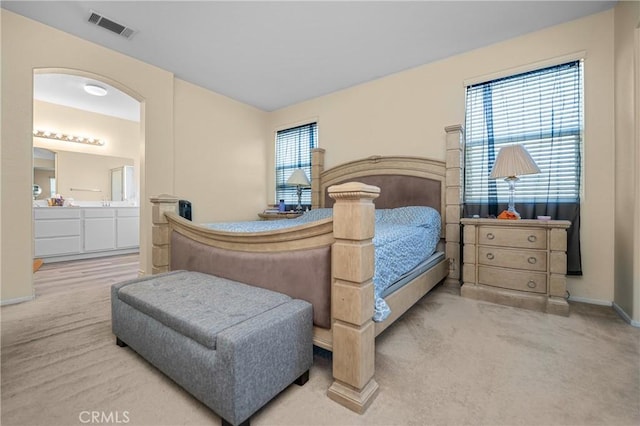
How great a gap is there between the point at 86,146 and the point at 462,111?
6.42 m

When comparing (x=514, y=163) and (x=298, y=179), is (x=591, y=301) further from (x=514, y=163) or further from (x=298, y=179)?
(x=298, y=179)

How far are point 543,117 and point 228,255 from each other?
3134 mm

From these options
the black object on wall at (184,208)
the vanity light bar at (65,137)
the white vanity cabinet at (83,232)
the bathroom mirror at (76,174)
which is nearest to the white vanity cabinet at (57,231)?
the white vanity cabinet at (83,232)

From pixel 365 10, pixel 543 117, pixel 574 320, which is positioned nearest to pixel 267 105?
pixel 365 10

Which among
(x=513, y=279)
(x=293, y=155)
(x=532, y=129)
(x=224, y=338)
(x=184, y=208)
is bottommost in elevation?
(x=513, y=279)

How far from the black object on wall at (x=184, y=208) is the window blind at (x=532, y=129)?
351cm

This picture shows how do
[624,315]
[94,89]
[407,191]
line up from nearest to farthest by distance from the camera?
[624,315] < [407,191] < [94,89]

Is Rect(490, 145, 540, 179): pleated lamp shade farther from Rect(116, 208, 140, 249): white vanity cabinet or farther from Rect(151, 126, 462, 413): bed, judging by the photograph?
Rect(116, 208, 140, 249): white vanity cabinet

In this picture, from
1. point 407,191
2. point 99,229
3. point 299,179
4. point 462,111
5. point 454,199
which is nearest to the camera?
point 454,199

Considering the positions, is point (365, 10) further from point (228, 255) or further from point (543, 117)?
point (228, 255)

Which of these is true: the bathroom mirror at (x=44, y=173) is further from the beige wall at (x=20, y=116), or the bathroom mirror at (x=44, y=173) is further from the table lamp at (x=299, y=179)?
the table lamp at (x=299, y=179)

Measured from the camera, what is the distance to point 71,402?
1.24 meters

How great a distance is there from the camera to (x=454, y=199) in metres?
2.92

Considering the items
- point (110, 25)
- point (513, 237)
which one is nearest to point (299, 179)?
point (110, 25)
